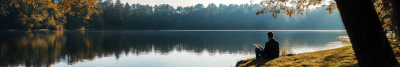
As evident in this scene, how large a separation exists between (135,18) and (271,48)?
122m

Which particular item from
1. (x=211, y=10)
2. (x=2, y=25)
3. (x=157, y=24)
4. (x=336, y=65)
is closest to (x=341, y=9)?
(x=336, y=65)

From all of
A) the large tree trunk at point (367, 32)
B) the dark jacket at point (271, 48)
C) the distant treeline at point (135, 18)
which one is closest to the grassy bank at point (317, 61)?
the dark jacket at point (271, 48)

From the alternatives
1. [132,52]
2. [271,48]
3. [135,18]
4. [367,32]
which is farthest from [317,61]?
[135,18]

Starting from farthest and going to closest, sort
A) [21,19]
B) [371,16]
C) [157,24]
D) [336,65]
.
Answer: [157,24] → [21,19] → [336,65] → [371,16]

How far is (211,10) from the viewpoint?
14912cm

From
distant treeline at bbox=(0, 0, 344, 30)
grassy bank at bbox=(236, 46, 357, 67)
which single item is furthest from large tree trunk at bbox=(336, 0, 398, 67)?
distant treeline at bbox=(0, 0, 344, 30)

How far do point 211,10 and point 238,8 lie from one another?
14235 millimetres

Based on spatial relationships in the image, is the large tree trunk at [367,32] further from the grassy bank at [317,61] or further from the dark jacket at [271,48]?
the dark jacket at [271,48]

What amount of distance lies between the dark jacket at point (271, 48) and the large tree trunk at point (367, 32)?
3679 mm

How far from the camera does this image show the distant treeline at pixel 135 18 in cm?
8256

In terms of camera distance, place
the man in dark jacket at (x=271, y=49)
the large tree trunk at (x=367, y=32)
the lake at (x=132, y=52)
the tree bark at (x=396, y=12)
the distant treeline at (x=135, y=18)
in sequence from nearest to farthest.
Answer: the tree bark at (x=396, y=12)
the large tree trunk at (x=367, y=32)
the man in dark jacket at (x=271, y=49)
the lake at (x=132, y=52)
the distant treeline at (x=135, y=18)

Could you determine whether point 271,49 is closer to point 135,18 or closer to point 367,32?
point 367,32

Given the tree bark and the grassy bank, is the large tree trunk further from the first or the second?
the grassy bank

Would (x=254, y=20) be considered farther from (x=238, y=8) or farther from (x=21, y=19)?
(x=21, y=19)
